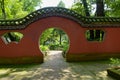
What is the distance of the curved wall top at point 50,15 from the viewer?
1509cm

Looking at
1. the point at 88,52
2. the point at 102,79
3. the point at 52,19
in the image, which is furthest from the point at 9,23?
the point at 102,79

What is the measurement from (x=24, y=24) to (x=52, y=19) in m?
1.85

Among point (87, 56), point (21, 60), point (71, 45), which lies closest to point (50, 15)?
point (71, 45)

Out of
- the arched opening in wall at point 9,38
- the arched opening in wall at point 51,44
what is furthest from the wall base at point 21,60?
the arched opening in wall at point 51,44

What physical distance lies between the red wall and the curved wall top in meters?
0.28

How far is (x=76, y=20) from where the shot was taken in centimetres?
1562

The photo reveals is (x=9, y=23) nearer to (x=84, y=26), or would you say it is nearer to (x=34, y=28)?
(x=34, y=28)

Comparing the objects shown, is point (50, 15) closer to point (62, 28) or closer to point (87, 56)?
point (62, 28)

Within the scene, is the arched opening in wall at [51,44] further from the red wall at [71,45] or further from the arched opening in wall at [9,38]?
the arched opening in wall at [9,38]

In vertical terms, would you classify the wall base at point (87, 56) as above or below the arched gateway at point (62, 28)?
below

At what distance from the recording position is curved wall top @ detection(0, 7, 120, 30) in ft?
49.5

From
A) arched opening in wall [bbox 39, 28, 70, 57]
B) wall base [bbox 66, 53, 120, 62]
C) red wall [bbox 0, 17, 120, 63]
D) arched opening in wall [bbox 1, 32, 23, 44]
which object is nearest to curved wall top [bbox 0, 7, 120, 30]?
red wall [bbox 0, 17, 120, 63]

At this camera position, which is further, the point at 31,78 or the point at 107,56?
the point at 107,56

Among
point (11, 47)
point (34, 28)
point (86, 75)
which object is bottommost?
point (86, 75)
